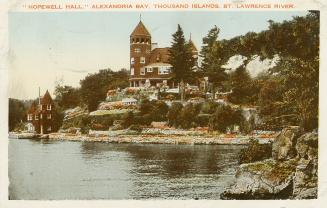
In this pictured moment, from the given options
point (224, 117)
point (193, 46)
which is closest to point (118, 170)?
point (224, 117)

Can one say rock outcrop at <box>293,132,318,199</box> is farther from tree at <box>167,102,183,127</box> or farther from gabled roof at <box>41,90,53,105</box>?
gabled roof at <box>41,90,53,105</box>

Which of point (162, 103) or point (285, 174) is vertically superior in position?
point (162, 103)

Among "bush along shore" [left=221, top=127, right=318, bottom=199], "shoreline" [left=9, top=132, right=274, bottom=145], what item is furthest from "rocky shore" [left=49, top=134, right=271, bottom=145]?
"bush along shore" [left=221, top=127, right=318, bottom=199]

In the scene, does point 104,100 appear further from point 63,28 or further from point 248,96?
point 248,96

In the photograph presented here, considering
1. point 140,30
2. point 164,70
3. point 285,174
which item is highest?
point 140,30

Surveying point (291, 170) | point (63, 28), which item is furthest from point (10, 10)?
point (291, 170)

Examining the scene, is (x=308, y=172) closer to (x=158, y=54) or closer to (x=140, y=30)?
(x=158, y=54)
